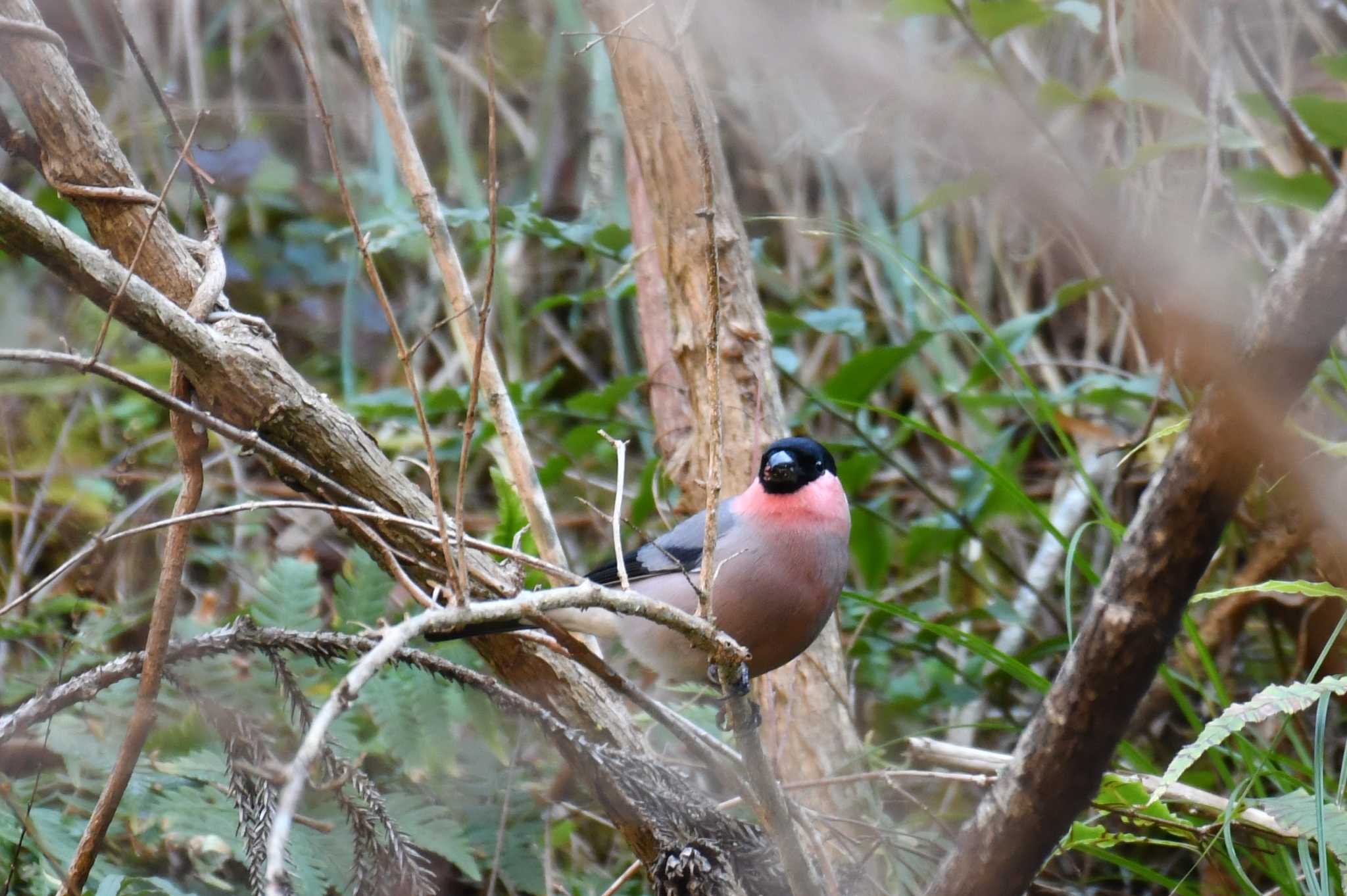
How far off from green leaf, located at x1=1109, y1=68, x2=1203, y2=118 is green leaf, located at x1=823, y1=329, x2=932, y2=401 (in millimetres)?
826

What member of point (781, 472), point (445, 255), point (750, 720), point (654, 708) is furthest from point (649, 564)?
point (750, 720)

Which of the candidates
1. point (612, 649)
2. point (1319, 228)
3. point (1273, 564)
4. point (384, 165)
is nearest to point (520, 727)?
point (612, 649)

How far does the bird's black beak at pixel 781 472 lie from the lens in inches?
107

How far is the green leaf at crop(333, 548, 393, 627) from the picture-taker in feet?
9.27

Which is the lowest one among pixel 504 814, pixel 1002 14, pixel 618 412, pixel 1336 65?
pixel 618 412

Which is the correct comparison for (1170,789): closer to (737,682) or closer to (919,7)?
(737,682)

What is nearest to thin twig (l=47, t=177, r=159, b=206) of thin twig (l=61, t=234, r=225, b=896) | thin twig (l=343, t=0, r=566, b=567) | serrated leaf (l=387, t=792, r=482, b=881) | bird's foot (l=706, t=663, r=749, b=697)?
thin twig (l=61, t=234, r=225, b=896)

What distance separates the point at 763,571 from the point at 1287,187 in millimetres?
1535

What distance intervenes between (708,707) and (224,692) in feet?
3.68

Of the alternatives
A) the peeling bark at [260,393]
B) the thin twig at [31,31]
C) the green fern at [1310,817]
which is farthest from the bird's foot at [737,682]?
the thin twig at [31,31]

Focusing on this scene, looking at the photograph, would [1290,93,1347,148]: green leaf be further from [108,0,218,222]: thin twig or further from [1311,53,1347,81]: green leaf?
[108,0,218,222]: thin twig

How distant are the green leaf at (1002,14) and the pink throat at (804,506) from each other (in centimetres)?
116

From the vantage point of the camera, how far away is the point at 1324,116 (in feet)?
8.68

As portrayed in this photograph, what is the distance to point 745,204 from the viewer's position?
5289 mm
